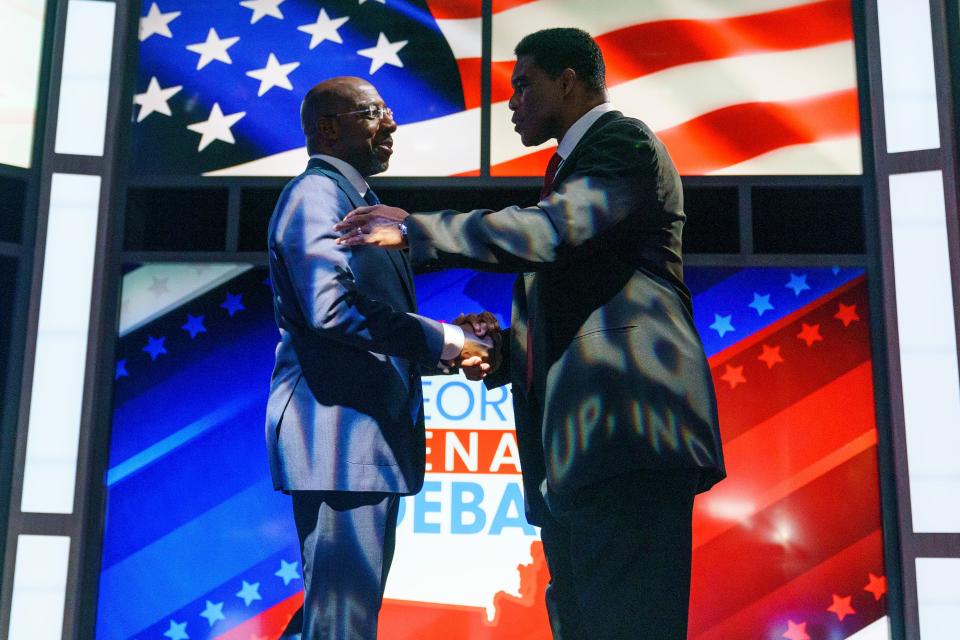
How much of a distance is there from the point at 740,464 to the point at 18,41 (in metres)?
4.10

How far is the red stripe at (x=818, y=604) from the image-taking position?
4.41 metres

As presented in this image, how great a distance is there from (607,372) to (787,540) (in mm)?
3005

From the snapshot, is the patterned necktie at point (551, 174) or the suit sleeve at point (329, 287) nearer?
the patterned necktie at point (551, 174)

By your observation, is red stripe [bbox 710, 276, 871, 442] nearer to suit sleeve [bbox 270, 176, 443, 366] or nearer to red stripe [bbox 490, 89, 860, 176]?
red stripe [bbox 490, 89, 860, 176]

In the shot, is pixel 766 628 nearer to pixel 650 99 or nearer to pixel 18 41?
pixel 650 99

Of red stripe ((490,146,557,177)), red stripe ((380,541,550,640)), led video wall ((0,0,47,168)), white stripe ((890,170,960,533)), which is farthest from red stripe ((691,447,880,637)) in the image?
led video wall ((0,0,47,168))

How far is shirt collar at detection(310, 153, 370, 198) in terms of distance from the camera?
2645mm

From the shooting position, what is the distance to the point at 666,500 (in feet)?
6.03

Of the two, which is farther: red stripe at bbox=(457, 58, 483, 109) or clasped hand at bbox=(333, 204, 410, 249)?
red stripe at bbox=(457, 58, 483, 109)

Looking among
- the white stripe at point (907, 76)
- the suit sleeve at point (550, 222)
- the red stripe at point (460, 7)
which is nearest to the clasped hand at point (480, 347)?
the suit sleeve at point (550, 222)

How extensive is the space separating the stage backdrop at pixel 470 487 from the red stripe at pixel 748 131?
0.56 m

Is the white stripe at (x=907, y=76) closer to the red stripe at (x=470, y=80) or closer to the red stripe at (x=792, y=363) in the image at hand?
the red stripe at (x=792, y=363)

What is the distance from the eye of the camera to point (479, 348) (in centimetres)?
265

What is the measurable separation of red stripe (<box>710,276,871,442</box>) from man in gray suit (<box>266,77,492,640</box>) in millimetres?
2441
